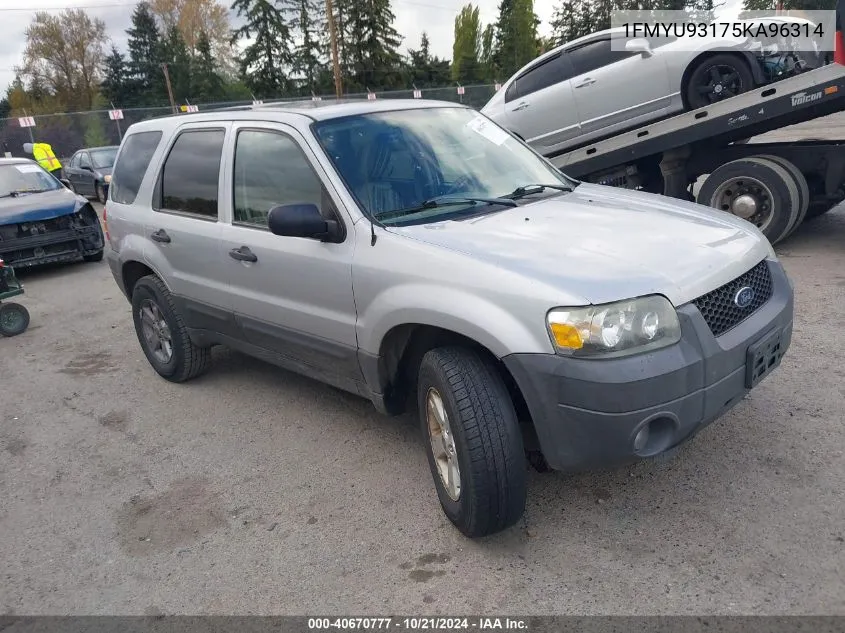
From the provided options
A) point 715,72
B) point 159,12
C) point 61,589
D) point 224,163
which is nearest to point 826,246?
point 715,72

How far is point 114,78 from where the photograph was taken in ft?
190

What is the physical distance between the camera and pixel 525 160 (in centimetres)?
419

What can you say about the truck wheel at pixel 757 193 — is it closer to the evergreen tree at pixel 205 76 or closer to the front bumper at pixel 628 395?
the front bumper at pixel 628 395

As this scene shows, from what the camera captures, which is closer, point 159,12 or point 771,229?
point 771,229

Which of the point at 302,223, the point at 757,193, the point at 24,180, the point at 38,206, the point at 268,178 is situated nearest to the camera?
the point at 302,223

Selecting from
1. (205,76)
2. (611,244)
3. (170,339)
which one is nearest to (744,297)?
(611,244)

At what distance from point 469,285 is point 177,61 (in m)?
61.0

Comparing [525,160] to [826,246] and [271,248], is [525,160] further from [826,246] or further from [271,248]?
[826,246]

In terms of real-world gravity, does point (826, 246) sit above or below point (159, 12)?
below

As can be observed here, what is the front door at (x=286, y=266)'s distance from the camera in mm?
3484

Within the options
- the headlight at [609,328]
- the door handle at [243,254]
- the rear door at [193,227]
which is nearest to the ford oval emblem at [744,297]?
the headlight at [609,328]

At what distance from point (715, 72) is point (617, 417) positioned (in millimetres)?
6639

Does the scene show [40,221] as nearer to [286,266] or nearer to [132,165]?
[132,165]

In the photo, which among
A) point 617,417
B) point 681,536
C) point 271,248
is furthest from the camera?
point 271,248
